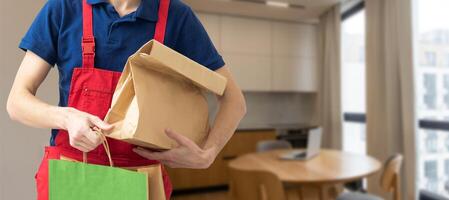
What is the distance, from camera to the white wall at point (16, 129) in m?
0.80

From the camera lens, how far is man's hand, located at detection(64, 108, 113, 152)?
1.43ft

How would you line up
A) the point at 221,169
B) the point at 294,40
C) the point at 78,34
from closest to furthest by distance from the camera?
the point at 78,34 → the point at 221,169 → the point at 294,40

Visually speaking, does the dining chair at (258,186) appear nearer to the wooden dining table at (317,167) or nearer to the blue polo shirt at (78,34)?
the wooden dining table at (317,167)

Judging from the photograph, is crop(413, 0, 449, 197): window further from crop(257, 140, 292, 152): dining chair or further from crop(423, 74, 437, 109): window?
crop(257, 140, 292, 152): dining chair

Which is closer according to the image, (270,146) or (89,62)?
(89,62)

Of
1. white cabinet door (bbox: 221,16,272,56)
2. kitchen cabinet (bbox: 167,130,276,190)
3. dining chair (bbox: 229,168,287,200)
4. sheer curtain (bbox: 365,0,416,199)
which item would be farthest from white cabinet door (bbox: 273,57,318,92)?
dining chair (bbox: 229,168,287,200)

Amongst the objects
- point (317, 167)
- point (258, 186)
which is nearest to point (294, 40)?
point (317, 167)

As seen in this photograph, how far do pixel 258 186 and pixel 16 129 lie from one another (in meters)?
1.30

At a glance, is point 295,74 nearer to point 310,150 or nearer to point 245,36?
point 245,36

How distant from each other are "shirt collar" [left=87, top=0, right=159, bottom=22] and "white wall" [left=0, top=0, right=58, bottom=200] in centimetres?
41

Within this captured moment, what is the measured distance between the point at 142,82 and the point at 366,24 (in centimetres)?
362

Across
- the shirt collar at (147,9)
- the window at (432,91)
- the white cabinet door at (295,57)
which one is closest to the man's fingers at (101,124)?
the shirt collar at (147,9)

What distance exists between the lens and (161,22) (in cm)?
58

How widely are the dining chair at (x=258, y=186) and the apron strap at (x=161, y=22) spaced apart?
1310 millimetres
